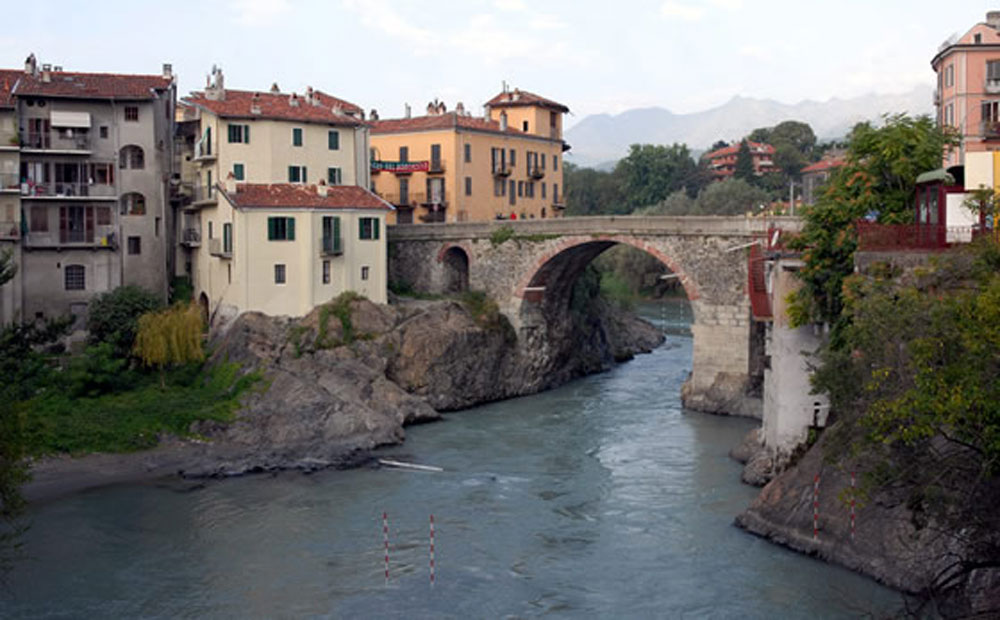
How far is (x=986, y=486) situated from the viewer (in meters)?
17.2

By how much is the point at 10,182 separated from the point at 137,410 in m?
11.8

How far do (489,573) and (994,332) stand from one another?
13.4 metres

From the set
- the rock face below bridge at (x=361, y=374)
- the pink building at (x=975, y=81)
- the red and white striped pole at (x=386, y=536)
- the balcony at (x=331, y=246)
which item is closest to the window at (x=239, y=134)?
the balcony at (x=331, y=246)

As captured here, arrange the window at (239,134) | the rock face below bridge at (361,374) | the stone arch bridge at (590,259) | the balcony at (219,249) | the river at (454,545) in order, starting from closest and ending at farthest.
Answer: the river at (454,545), the rock face below bridge at (361,374), the stone arch bridge at (590,259), the balcony at (219,249), the window at (239,134)

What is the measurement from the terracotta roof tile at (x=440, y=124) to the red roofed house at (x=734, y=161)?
51361 millimetres

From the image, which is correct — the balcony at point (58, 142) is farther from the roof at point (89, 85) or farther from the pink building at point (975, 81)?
the pink building at point (975, 81)

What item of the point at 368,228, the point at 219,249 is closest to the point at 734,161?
the point at 368,228

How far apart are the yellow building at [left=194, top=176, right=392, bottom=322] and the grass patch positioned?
164 inches

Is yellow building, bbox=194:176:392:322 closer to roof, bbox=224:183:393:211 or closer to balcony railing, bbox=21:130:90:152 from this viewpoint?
roof, bbox=224:183:393:211

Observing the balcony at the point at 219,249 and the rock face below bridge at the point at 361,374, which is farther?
the balcony at the point at 219,249

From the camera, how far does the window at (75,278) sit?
4578 centimetres

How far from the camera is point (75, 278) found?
45969 mm

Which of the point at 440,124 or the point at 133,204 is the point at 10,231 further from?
the point at 440,124

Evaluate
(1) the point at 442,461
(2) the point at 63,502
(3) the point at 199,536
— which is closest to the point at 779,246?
(1) the point at 442,461
